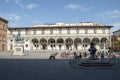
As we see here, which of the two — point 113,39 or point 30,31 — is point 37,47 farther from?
point 113,39

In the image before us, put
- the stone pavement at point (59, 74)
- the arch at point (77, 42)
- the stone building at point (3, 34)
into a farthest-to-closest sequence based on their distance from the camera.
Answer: the stone building at point (3, 34) → the arch at point (77, 42) → the stone pavement at point (59, 74)

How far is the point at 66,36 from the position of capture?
55.5 meters

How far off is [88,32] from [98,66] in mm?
40714

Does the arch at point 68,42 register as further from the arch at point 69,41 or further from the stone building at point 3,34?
the stone building at point 3,34

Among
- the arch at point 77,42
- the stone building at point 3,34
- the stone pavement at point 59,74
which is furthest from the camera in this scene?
the stone building at point 3,34

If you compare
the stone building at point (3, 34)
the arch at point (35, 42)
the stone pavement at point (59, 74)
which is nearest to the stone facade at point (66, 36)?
the arch at point (35, 42)

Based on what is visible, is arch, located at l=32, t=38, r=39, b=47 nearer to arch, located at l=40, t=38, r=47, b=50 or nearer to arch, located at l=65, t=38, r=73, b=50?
arch, located at l=40, t=38, r=47, b=50

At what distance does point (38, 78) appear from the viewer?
32.8 ft

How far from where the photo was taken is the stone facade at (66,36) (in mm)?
54875

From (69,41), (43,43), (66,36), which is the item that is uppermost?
(66,36)

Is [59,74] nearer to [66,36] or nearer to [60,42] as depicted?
[66,36]

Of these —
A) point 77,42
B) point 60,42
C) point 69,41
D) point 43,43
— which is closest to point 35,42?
point 43,43

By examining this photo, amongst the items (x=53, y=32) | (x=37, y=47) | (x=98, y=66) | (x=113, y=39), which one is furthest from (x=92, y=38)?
(x=98, y=66)

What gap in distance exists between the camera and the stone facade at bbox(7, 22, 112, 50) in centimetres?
5488
